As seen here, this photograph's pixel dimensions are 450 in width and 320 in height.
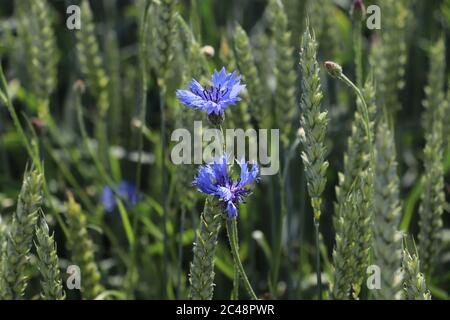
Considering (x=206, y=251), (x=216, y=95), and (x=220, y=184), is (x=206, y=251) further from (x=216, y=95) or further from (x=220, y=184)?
(x=216, y=95)

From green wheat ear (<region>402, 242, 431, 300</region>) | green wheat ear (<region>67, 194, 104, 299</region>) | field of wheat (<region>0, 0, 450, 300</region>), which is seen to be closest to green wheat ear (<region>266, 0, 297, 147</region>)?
field of wheat (<region>0, 0, 450, 300</region>)

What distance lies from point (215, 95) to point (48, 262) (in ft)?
1.69

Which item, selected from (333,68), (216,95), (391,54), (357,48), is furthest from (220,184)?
(391,54)

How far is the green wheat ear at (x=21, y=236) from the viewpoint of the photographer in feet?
5.18

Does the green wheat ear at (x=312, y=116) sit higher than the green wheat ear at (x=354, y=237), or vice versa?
the green wheat ear at (x=312, y=116)

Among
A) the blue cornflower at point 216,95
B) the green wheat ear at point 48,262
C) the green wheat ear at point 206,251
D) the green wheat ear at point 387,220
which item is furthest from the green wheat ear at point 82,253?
the green wheat ear at point 387,220

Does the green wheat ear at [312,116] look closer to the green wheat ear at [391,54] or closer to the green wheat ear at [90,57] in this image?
the green wheat ear at [391,54]

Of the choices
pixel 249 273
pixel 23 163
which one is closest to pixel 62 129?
pixel 23 163

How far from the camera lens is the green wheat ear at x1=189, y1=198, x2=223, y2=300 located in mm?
1571

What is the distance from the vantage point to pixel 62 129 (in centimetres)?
320

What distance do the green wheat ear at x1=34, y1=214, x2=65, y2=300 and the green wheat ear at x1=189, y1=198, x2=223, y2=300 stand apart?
0.29 m

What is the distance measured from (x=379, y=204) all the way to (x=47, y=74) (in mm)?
1559

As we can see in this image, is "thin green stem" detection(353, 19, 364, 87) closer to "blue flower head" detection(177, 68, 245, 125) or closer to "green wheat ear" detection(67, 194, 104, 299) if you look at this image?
"blue flower head" detection(177, 68, 245, 125)
